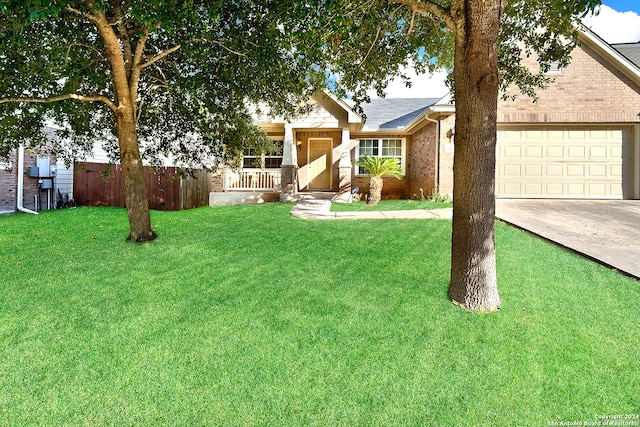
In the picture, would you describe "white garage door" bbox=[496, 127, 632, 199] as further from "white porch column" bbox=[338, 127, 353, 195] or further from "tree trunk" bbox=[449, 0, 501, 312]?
"tree trunk" bbox=[449, 0, 501, 312]

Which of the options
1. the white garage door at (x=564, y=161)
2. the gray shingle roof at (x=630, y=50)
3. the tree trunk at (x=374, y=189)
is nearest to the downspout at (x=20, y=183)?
the tree trunk at (x=374, y=189)

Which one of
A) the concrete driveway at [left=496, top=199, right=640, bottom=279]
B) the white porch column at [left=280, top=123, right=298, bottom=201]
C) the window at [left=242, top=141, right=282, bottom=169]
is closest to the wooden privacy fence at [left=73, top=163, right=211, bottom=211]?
the window at [left=242, top=141, right=282, bottom=169]

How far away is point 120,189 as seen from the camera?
484 inches

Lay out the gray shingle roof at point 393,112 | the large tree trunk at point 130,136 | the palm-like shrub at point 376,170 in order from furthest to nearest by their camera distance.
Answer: the gray shingle roof at point 393,112
the palm-like shrub at point 376,170
the large tree trunk at point 130,136

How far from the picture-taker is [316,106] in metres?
12.8

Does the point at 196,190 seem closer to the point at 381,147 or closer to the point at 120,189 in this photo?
the point at 120,189

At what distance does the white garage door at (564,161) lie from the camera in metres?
10.5

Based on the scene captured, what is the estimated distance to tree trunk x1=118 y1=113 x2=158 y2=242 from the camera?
5.49m

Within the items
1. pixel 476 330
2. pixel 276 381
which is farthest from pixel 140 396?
pixel 476 330

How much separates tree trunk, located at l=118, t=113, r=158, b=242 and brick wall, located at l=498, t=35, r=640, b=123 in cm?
1020

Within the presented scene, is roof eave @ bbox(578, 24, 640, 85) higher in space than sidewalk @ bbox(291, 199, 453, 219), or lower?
higher

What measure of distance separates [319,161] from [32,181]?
403 inches

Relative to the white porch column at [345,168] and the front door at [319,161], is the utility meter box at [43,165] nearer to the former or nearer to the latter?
the front door at [319,161]

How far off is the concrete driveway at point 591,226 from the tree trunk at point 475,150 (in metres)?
1.91
